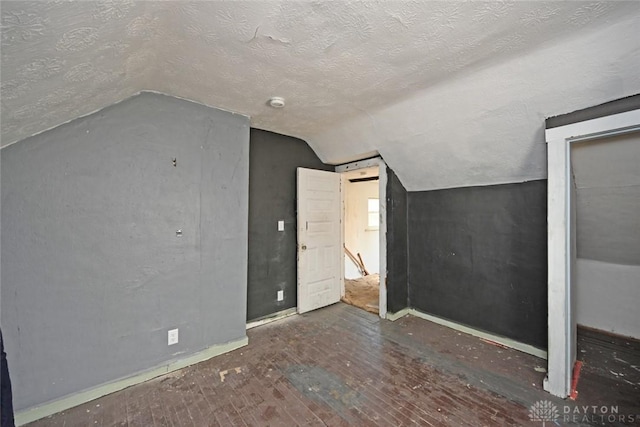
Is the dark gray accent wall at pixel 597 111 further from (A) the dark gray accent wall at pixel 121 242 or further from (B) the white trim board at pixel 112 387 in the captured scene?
(B) the white trim board at pixel 112 387

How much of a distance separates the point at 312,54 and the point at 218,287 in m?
2.15

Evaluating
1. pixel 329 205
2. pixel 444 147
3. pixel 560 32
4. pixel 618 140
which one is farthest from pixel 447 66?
pixel 329 205

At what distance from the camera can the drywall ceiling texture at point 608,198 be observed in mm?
1970

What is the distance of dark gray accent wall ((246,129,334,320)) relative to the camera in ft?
10.2

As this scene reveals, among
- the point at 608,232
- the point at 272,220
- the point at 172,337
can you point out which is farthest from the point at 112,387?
the point at 608,232

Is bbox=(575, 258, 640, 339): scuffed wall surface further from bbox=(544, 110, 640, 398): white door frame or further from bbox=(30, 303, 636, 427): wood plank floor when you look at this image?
bbox=(544, 110, 640, 398): white door frame

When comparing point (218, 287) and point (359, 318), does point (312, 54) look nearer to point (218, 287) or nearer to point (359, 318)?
point (218, 287)

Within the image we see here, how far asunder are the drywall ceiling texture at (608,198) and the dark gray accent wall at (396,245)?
1.67 metres

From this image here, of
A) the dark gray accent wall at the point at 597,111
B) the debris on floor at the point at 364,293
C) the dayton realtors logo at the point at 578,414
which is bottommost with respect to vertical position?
the dayton realtors logo at the point at 578,414

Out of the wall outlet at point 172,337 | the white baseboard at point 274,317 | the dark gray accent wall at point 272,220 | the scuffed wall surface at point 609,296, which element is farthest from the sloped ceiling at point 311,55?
the white baseboard at point 274,317

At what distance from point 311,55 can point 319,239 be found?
2.42 meters

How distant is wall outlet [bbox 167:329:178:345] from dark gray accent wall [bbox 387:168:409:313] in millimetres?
2356

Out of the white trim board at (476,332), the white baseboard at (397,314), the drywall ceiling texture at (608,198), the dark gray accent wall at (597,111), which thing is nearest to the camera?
the dark gray accent wall at (597,111)

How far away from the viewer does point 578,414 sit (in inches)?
66.6
